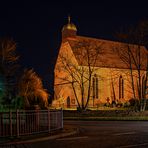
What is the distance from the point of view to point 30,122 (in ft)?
53.4

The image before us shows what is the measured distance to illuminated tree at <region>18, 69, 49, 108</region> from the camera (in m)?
48.6

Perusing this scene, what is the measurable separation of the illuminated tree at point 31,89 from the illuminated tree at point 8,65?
1.91 metres

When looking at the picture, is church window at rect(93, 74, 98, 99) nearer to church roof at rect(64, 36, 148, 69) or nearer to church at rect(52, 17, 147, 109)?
church at rect(52, 17, 147, 109)

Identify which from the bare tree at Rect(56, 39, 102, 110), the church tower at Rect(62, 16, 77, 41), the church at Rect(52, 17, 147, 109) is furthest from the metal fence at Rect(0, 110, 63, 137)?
Answer: the church tower at Rect(62, 16, 77, 41)

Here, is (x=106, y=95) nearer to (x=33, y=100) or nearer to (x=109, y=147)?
(x=33, y=100)

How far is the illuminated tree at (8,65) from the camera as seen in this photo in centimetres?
4338

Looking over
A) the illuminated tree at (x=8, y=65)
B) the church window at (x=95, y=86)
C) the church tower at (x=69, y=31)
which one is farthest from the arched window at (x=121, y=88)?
the illuminated tree at (x=8, y=65)

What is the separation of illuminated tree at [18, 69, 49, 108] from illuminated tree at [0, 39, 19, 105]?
6.25 feet

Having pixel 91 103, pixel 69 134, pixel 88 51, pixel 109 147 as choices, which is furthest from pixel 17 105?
pixel 109 147

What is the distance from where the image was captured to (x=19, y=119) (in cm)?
1579

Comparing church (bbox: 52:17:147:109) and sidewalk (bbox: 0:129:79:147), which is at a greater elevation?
church (bbox: 52:17:147:109)

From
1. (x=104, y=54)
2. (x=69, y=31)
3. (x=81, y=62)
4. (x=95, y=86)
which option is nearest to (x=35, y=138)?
(x=81, y=62)

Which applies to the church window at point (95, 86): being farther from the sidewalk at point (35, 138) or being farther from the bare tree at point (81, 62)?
the sidewalk at point (35, 138)

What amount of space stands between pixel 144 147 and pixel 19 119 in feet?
22.3
